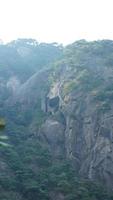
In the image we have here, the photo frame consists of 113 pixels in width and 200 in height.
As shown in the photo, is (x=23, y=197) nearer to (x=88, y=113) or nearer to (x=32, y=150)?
(x=32, y=150)

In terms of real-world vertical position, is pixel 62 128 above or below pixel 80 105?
below

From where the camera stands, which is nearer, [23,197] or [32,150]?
[23,197]

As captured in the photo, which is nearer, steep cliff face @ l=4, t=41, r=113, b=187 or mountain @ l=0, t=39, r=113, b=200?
mountain @ l=0, t=39, r=113, b=200

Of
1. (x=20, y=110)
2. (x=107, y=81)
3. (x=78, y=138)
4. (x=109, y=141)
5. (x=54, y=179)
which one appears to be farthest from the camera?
(x=20, y=110)

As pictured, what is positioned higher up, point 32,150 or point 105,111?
point 105,111

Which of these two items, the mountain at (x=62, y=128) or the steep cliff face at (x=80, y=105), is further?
the steep cliff face at (x=80, y=105)

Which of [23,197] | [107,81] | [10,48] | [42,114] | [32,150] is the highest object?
[10,48]

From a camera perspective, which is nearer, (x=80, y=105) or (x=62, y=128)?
(x=62, y=128)

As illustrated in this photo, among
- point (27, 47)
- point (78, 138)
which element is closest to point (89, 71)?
point (78, 138)
